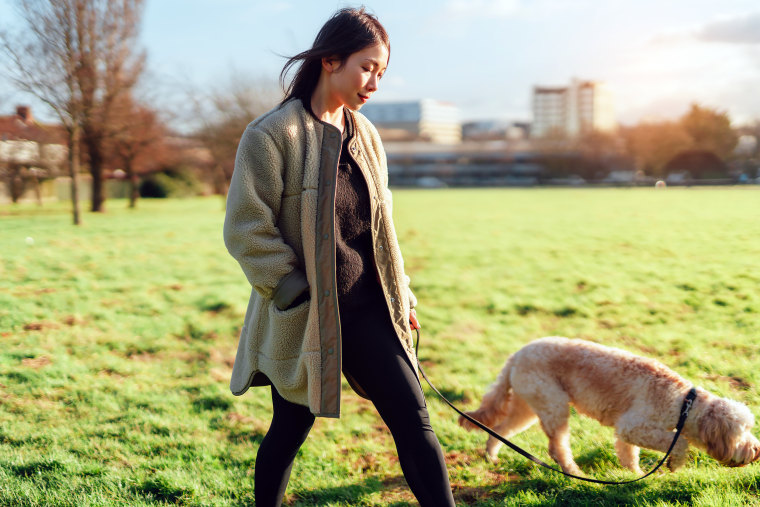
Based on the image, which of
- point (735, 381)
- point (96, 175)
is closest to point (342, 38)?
point (735, 381)

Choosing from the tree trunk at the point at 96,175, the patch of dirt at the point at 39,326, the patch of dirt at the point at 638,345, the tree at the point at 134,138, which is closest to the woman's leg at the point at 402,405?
the patch of dirt at the point at 638,345

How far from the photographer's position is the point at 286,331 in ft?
8.16

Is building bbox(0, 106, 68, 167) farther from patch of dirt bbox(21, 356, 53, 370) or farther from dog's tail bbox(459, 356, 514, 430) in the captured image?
dog's tail bbox(459, 356, 514, 430)

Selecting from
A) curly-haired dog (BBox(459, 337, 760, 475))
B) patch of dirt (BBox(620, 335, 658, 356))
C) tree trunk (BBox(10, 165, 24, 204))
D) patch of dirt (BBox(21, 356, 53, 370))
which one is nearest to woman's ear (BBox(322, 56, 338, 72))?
curly-haired dog (BBox(459, 337, 760, 475))

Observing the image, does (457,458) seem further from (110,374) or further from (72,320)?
(72,320)

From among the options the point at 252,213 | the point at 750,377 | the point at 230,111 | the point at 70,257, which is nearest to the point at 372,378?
the point at 252,213

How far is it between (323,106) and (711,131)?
88.2m

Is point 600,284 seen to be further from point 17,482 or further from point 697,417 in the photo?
point 17,482

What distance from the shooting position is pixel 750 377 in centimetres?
491

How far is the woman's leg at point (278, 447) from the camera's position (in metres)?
2.58

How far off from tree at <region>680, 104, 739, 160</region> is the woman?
86922mm

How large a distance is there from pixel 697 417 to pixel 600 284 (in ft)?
21.6

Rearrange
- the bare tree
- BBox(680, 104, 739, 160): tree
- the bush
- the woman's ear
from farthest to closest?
BBox(680, 104, 739, 160): tree → the bush → the bare tree → the woman's ear

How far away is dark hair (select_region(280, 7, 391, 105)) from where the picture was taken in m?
2.45
